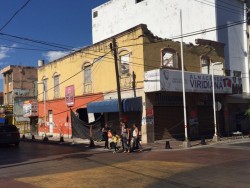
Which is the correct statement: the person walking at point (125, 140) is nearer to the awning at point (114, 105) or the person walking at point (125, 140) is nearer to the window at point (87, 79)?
the awning at point (114, 105)

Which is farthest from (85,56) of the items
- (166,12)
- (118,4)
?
(118,4)

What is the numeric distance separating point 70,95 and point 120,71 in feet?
26.8

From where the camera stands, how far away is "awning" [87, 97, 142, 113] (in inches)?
1030

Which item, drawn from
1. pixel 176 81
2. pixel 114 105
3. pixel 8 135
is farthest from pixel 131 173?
pixel 8 135

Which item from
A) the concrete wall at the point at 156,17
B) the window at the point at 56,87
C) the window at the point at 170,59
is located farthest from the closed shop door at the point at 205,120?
the window at the point at 56,87

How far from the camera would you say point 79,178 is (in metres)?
12.1

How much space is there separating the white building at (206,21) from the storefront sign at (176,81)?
19.5 feet

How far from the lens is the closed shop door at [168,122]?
88.9ft

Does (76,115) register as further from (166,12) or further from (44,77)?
(166,12)

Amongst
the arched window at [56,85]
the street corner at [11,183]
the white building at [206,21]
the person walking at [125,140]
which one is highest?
the white building at [206,21]

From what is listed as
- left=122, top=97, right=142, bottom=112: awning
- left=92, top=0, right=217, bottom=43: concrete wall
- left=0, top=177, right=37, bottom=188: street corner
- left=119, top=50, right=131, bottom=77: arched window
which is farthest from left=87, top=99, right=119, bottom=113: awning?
left=0, top=177, right=37, bottom=188: street corner

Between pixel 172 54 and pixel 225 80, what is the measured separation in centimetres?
494

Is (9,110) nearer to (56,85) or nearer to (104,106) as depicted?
(56,85)

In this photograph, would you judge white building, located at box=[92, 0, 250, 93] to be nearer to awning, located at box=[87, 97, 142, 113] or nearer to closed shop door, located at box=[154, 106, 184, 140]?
closed shop door, located at box=[154, 106, 184, 140]
